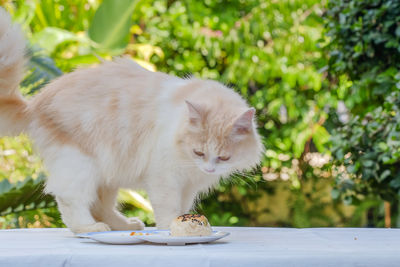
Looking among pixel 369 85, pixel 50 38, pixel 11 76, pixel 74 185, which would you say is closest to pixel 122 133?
pixel 74 185

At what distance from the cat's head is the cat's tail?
26.9 inches

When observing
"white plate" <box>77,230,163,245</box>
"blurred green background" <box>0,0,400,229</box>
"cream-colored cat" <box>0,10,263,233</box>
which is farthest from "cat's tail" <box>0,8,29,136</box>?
"blurred green background" <box>0,0,400,229</box>

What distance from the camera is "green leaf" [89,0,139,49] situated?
509 centimetres

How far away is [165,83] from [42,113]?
0.50 metres

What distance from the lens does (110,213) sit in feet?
8.09

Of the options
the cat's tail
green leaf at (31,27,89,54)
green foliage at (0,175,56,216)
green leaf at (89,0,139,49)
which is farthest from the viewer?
green leaf at (89,0,139,49)

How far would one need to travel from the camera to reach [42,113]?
2.20 metres

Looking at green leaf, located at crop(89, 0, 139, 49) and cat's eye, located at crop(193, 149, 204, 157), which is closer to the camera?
cat's eye, located at crop(193, 149, 204, 157)

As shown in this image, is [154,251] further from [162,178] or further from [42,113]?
[42,113]

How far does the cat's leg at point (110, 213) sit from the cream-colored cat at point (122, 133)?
Result: 7.3 inches

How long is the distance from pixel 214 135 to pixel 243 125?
0.39ft

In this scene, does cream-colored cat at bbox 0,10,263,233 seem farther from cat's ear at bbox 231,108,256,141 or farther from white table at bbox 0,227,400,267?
white table at bbox 0,227,400,267

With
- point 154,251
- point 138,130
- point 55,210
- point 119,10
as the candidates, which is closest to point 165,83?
point 138,130

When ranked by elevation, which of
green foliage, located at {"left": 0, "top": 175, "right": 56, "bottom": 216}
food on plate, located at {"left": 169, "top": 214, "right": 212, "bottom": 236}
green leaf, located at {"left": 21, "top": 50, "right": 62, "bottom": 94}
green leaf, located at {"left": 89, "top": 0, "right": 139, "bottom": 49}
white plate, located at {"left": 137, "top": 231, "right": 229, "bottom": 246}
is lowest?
white plate, located at {"left": 137, "top": 231, "right": 229, "bottom": 246}
